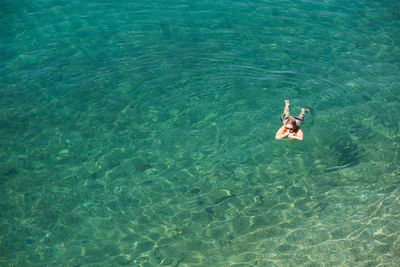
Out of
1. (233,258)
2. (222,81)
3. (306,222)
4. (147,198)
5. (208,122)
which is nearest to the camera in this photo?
(233,258)

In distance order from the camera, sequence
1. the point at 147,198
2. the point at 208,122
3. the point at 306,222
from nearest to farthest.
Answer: the point at 306,222 → the point at 147,198 → the point at 208,122

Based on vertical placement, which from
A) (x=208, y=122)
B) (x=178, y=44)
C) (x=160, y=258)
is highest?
(x=178, y=44)

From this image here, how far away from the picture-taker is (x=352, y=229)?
8461 millimetres

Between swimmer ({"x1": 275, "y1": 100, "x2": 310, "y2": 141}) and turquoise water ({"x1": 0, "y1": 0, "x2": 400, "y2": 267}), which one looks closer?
turquoise water ({"x1": 0, "y1": 0, "x2": 400, "y2": 267})

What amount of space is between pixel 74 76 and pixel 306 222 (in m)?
9.50

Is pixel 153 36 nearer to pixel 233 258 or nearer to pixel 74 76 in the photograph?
pixel 74 76

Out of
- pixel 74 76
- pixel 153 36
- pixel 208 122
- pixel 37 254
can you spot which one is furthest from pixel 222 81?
pixel 37 254

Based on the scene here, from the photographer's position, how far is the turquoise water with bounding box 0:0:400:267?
27.7 ft

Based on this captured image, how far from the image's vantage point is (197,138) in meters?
11.2

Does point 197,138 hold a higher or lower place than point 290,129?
lower

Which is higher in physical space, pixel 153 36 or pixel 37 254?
pixel 153 36

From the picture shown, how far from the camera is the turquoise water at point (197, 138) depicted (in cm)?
845

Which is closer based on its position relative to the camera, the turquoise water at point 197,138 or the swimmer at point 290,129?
the turquoise water at point 197,138

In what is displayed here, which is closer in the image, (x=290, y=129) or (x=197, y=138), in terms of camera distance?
(x=290, y=129)
